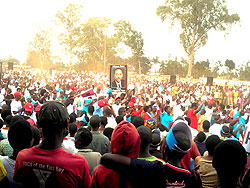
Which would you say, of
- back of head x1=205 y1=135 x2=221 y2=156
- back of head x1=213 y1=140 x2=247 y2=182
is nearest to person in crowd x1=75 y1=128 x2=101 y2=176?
back of head x1=205 y1=135 x2=221 y2=156

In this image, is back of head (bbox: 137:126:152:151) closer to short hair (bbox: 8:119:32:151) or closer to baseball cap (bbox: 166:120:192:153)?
baseball cap (bbox: 166:120:192:153)

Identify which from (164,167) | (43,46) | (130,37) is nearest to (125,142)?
(164,167)

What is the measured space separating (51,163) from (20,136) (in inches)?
34.6

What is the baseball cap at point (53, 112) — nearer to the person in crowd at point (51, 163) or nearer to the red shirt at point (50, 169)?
the person in crowd at point (51, 163)

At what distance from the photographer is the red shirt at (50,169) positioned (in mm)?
1705

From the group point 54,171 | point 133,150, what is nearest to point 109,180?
point 133,150

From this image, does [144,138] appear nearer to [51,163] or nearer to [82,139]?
[82,139]

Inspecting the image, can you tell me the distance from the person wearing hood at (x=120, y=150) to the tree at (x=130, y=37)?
28.2 m

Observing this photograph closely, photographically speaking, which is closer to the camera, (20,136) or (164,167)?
(164,167)

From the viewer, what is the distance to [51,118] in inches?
72.0

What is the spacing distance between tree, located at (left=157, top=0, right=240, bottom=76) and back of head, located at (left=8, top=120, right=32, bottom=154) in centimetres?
2788

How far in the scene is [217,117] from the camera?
716 centimetres

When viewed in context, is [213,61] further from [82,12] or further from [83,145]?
[83,145]

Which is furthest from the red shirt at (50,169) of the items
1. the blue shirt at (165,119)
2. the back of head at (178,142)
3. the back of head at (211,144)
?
the blue shirt at (165,119)
